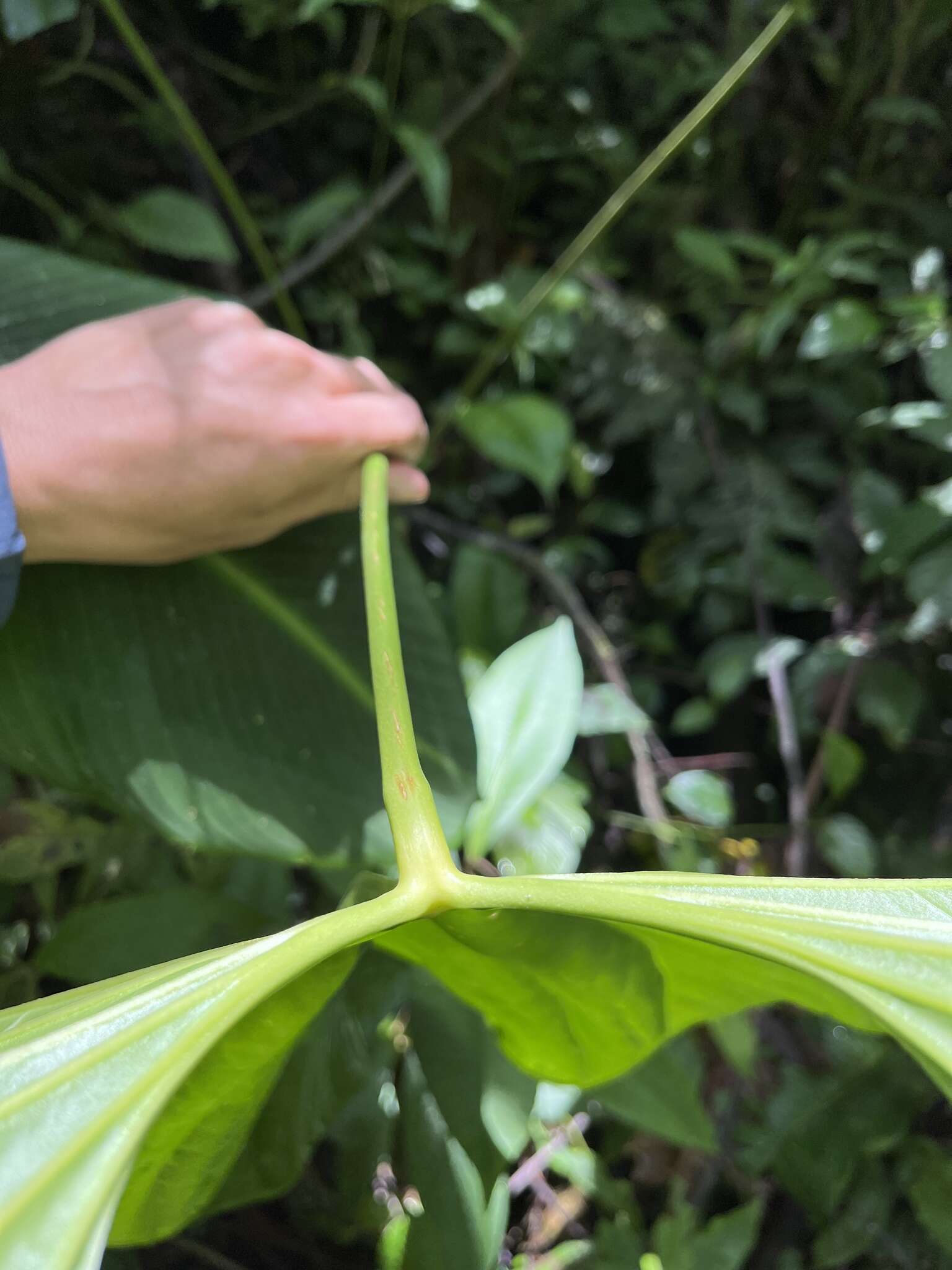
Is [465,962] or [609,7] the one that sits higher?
[609,7]

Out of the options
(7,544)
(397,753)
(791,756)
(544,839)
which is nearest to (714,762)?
(791,756)

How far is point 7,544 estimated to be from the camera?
1.50ft

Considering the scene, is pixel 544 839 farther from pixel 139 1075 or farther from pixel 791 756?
pixel 139 1075

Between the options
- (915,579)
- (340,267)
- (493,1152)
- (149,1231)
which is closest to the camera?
(149,1231)

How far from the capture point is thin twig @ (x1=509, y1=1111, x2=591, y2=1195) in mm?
871

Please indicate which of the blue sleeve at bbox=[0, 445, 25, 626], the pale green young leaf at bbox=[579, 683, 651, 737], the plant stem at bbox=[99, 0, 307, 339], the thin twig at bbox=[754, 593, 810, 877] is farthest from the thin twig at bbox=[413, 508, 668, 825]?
the blue sleeve at bbox=[0, 445, 25, 626]

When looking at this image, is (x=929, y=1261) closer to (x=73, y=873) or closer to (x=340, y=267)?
(x=73, y=873)

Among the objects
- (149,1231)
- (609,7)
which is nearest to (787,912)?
(149,1231)

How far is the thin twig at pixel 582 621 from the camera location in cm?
93

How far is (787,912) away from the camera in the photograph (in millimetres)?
308

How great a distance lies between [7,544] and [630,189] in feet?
2.33

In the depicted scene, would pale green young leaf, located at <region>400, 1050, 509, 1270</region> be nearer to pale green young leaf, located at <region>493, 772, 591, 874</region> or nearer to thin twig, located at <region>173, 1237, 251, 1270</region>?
pale green young leaf, located at <region>493, 772, 591, 874</region>

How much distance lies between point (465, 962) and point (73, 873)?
0.62 meters

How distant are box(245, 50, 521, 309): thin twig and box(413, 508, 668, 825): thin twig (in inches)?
14.9
